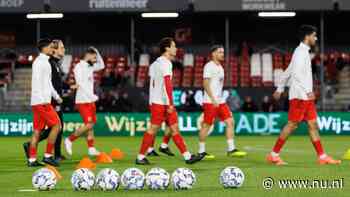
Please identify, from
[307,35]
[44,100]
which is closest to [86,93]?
[44,100]

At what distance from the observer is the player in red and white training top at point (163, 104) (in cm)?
1795

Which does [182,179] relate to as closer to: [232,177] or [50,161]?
[232,177]

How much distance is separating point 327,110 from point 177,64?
7430 millimetres

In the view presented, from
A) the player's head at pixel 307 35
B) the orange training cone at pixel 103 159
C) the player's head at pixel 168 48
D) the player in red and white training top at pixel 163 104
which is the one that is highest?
the player's head at pixel 307 35

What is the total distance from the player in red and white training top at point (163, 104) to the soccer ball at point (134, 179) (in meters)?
4.98

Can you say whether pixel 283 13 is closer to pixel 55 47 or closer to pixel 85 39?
pixel 85 39

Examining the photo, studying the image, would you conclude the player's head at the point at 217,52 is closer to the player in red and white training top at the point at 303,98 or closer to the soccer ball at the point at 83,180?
the player in red and white training top at the point at 303,98

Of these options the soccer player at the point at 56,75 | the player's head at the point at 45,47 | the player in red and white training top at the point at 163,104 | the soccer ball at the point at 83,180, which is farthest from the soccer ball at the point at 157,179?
the soccer player at the point at 56,75

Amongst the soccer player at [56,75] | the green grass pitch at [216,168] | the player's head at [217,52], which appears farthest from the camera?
the player's head at [217,52]

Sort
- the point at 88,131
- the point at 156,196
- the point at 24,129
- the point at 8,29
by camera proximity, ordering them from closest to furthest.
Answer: the point at 156,196 → the point at 88,131 → the point at 24,129 → the point at 8,29

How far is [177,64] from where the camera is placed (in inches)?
1580

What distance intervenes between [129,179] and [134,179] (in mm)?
74

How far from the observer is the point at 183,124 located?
3353 cm

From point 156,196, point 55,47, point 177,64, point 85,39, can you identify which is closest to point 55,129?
point 55,47
